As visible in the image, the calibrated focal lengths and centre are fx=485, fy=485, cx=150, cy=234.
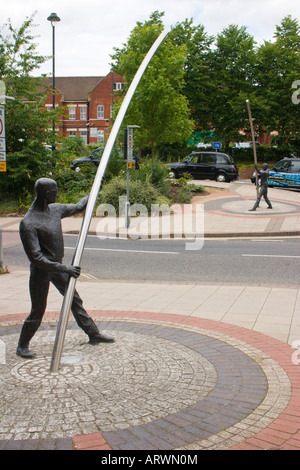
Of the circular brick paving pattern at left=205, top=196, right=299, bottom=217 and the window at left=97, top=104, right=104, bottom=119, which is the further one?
the window at left=97, top=104, right=104, bottom=119

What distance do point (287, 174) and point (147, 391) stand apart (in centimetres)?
2611

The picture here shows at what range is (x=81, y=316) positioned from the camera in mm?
5430

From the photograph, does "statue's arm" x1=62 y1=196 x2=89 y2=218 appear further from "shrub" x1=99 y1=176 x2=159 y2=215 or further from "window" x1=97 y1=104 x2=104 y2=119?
"window" x1=97 y1=104 x2=104 y2=119

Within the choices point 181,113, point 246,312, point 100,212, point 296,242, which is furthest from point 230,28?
point 246,312

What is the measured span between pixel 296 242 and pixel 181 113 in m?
16.2

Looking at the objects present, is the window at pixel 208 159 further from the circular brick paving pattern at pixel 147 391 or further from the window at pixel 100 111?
the window at pixel 100 111

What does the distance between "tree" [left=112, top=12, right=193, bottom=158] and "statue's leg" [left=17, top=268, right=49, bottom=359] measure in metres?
22.6

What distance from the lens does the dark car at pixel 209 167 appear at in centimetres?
3200

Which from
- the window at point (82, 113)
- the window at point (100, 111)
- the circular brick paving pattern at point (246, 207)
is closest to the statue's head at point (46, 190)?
the circular brick paving pattern at point (246, 207)

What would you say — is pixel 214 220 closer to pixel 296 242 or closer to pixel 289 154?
pixel 296 242

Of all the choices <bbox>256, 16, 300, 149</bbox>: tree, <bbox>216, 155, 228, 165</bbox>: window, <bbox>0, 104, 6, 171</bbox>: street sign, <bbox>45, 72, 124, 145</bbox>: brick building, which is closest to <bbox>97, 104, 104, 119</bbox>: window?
<bbox>45, 72, 124, 145</bbox>: brick building

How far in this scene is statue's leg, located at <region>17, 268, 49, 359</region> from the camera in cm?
506

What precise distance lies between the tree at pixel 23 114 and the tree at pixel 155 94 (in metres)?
6.53
